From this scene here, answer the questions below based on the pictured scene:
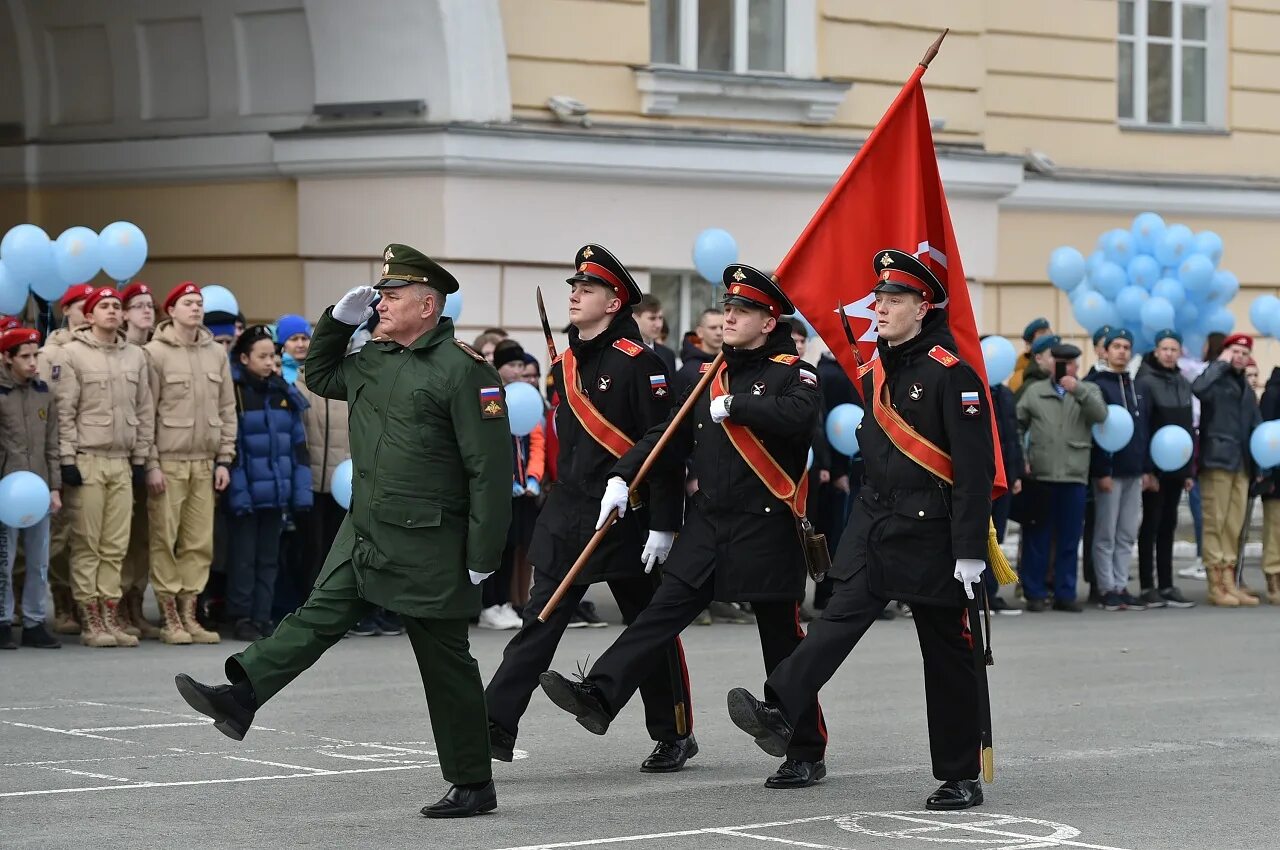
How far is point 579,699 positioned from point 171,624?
5161 millimetres

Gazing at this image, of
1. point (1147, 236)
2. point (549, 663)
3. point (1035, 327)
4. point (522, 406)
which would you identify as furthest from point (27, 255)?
point (1147, 236)

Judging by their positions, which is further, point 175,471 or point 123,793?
point 175,471

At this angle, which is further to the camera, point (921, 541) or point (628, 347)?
point (628, 347)

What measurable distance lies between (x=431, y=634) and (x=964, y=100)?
13.5m

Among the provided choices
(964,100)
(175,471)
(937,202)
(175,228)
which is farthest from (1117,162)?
(937,202)

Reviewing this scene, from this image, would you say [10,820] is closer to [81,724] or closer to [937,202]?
[81,724]

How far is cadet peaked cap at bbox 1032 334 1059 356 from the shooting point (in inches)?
643

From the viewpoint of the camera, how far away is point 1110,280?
19.2 m

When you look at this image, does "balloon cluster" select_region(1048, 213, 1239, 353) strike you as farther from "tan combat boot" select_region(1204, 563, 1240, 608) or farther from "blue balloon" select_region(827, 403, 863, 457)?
"blue balloon" select_region(827, 403, 863, 457)

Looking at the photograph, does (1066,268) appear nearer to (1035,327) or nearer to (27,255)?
(1035,327)

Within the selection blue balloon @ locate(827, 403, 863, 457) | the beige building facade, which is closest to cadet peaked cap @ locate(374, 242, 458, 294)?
blue balloon @ locate(827, 403, 863, 457)

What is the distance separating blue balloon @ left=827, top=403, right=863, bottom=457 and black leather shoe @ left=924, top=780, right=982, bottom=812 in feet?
21.8

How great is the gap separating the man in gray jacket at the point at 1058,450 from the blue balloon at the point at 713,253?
2.22 metres

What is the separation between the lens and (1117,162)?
2248cm
